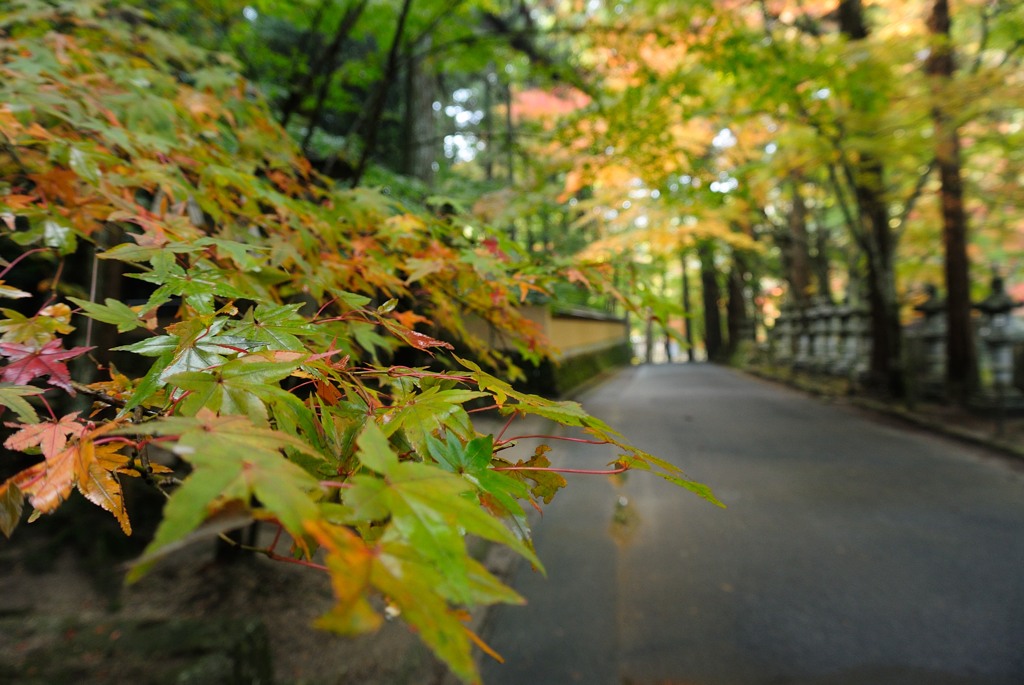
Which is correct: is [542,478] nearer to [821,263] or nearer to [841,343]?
[841,343]

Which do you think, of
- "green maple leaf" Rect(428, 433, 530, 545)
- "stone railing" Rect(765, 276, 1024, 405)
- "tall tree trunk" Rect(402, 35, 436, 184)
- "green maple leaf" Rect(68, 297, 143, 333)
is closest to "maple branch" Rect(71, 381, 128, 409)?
"green maple leaf" Rect(68, 297, 143, 333)

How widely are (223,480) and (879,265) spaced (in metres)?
12.8

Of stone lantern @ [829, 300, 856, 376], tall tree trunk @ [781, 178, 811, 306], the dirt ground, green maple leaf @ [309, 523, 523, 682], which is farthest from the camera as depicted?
tall tree trunk @ [781, 178, 811, 306]

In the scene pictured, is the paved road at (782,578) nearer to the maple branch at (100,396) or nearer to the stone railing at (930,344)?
the maple branch at (100,396)

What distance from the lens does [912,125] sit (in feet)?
25.1

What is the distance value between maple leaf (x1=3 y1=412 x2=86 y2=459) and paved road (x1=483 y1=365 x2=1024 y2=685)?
260 centimetres

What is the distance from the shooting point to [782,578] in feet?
12.8

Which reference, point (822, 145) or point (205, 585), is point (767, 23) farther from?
point (205, 585)

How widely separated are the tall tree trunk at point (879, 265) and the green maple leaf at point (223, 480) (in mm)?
11580

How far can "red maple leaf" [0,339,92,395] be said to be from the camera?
0.98 meters

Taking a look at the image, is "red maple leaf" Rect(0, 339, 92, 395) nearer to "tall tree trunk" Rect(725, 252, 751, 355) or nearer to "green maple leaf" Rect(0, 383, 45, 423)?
"green maple leaf" Rect(0, 383, 45, 423)

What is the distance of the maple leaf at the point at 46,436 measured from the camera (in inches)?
33.6

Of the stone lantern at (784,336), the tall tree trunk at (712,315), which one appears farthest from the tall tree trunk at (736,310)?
the stone lantern at (784,336)

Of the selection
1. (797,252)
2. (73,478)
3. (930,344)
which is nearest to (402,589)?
(73,478)
